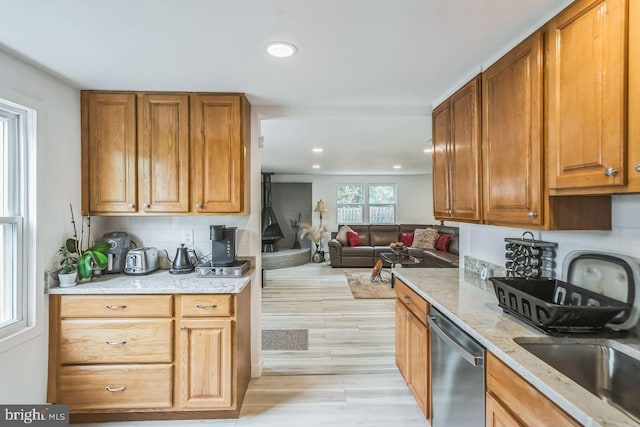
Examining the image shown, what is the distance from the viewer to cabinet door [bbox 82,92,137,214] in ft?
7.84

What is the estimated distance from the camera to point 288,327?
12.4 feet

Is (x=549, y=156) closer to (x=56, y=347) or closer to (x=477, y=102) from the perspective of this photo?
(x=477, y=102)

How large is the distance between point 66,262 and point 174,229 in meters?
0.76

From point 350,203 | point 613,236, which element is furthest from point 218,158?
point 350,203

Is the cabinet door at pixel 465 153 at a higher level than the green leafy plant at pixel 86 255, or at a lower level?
higher

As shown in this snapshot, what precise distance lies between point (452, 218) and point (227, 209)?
1685 mm

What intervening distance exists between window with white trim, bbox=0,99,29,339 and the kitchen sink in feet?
8.97

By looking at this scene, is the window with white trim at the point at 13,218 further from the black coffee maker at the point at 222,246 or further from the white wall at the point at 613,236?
the white wall at the point at 613,236

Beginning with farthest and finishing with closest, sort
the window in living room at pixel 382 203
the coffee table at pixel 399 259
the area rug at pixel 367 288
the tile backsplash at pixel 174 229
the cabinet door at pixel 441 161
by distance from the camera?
1. the window in living room at pixel 382 203
2. the coffee table at pixel 399 259
3. the area rug at pixel 367 288
4. the tile backsplash at pixel 174 229
5. the cabinet door at pixel 441 161

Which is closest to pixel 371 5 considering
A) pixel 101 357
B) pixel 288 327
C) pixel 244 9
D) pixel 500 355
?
pixel 244 9

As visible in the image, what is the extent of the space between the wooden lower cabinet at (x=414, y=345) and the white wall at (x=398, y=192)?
608 centimetres

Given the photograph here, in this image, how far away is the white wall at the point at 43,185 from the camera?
184cm

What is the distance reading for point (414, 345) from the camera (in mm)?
2213

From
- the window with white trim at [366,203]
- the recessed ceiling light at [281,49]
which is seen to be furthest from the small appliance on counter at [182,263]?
the window with white trim at [366,203]
